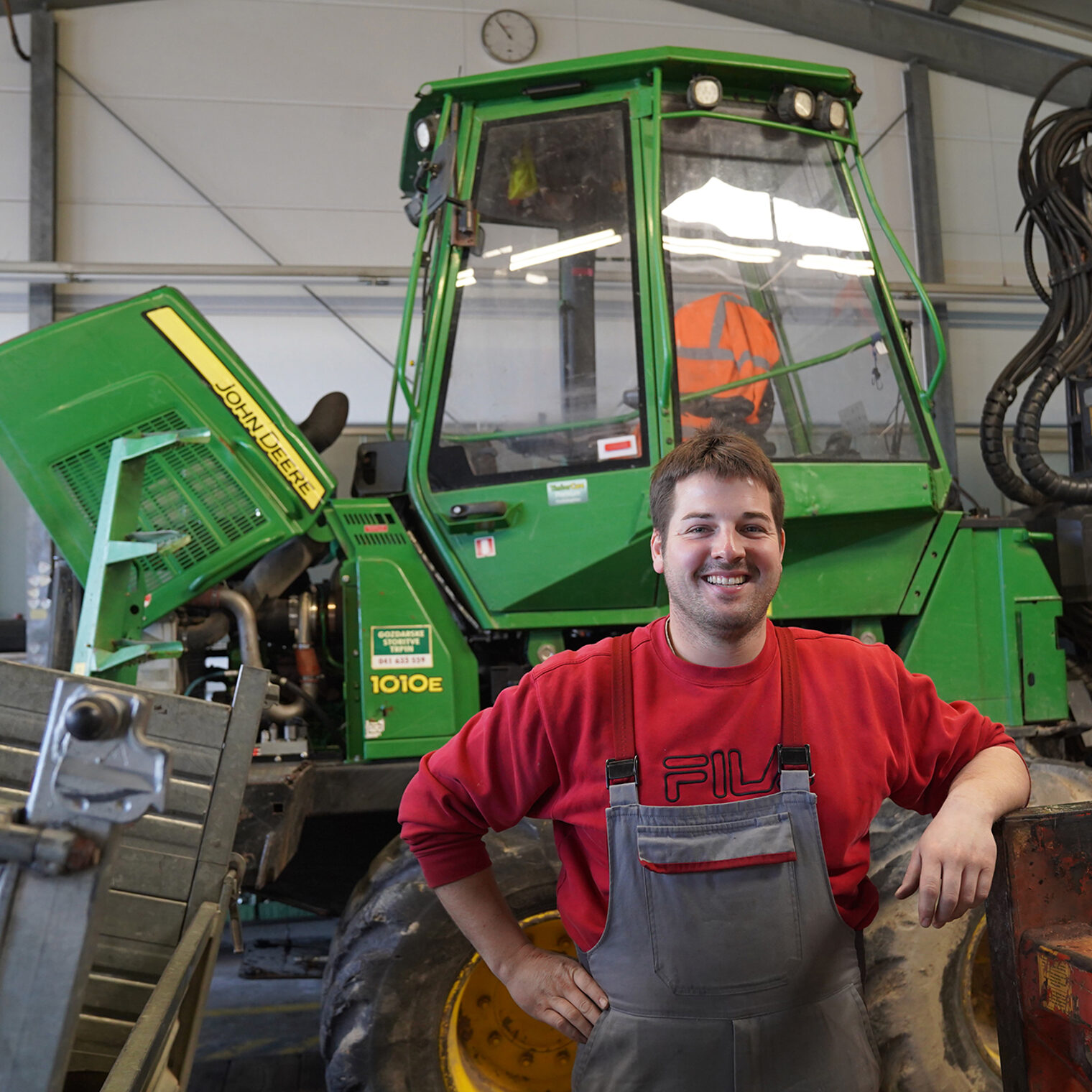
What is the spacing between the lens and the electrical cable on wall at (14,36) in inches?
255

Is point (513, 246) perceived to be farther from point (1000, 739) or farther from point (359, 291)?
point (359, 291)

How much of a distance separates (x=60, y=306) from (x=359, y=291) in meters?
1.96

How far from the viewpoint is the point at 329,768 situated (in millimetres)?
3104

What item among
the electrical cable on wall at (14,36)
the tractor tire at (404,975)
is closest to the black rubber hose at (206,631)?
the tractor tire at (404,975)

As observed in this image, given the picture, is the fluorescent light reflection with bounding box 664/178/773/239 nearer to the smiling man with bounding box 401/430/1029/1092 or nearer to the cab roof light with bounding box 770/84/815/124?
the cab roof light with bounding box 770/84/815/124

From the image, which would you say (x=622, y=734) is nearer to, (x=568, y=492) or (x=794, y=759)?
(x=794, y=759)

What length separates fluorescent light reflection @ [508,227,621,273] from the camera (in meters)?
3.28

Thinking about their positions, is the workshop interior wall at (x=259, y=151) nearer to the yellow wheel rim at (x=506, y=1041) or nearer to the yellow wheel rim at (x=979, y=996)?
the yellow wheel rim at (x=506, y=1041)

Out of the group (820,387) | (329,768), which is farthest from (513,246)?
(329,768)

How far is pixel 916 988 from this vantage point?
2.79 m

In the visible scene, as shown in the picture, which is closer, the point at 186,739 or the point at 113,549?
the point at 186,739

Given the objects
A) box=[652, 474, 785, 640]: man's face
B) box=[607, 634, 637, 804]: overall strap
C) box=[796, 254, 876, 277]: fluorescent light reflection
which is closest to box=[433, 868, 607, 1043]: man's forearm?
box=[607, 634, 637, 804]: overall strap

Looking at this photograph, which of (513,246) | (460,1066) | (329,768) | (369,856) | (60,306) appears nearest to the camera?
(460,1066)

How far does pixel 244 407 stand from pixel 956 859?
8.54ft
